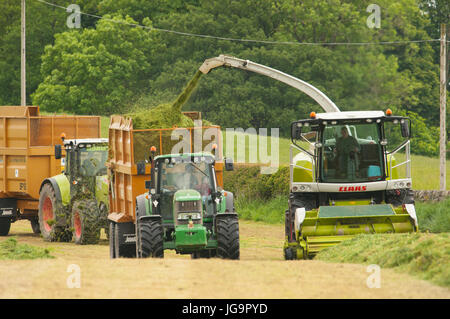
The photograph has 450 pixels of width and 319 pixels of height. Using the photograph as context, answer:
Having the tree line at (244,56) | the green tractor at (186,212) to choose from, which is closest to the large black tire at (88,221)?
the green tractor at (186,212)

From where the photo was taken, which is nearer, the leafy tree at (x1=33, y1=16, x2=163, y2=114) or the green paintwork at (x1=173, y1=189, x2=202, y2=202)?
the green paintwork at (x1=173, y1=189, x2=202, y2=202)

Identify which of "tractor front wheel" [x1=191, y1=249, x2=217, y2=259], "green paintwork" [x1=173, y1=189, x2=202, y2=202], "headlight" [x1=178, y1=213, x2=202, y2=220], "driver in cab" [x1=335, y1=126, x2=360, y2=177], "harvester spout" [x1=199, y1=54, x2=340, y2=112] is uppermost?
"harvester spout" [x1=199, y1=54, x2=340, y2=112]

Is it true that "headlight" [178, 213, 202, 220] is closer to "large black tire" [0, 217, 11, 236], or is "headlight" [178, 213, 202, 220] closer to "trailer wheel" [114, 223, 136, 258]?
"trailer wheel" [114, 223, 136, 258]

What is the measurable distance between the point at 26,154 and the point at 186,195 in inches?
326

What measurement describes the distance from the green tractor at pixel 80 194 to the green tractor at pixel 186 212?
169 inches

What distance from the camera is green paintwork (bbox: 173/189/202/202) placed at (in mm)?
13297

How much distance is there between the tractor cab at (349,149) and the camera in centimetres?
1473

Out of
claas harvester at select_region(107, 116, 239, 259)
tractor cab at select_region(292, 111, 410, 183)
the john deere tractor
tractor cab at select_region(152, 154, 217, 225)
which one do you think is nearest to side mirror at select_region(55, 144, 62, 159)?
claas harvester at select_region(107, 116, 239, 259)

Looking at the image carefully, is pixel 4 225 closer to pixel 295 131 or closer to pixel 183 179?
pixel 183 179

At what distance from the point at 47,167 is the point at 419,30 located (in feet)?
122

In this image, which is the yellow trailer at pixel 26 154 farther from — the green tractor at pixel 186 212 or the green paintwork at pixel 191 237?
the green paintwork at pixel 191 237

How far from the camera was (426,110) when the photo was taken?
5119 cm

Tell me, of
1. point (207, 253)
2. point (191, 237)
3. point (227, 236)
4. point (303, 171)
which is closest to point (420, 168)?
point (303, 171)

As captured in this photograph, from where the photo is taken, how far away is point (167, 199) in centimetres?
1381
